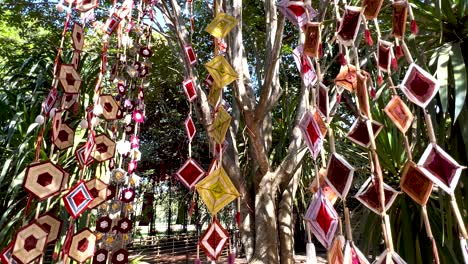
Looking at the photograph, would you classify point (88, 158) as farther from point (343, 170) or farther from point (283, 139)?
point (283, 139)

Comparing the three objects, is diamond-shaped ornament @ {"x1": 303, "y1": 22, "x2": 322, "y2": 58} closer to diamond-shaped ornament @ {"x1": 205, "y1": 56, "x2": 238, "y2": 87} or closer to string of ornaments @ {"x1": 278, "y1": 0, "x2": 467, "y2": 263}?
string of ornaments @ {"x1": 278, "y1": 0, "x2": 467, "y2": 263}

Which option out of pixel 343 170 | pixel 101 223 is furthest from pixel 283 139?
pixel 343 170

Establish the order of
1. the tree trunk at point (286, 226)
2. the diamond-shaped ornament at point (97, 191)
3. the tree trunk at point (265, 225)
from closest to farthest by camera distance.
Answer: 1. the diamond-shaped ornament at point (97, 191)
2. the tree trunk at point (265, 225)
3. the tree trunk at point (286, 226)

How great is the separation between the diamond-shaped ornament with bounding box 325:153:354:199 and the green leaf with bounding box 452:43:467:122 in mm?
841

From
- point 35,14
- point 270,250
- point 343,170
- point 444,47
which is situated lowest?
point 270,250

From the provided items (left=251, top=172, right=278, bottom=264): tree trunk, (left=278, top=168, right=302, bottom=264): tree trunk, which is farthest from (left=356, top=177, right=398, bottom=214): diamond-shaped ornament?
(left=278, top=168, right=302, bottom=264): tree trunk

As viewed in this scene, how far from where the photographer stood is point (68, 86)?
0.66 metres

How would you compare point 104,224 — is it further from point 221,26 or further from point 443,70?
point 443,70

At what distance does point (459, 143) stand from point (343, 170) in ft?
3.28

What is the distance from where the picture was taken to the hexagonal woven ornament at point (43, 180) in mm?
537

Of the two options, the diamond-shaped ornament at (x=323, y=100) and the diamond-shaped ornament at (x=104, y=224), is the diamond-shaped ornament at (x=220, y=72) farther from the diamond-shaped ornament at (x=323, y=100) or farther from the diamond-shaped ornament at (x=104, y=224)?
the diamond-shaped ornament at (x=104, y=224)

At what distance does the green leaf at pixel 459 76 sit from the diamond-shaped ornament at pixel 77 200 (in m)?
0.98

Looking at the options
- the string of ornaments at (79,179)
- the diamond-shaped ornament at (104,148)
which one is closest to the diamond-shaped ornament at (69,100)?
the string of ornaments at (79,179)

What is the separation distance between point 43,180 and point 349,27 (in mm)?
470
